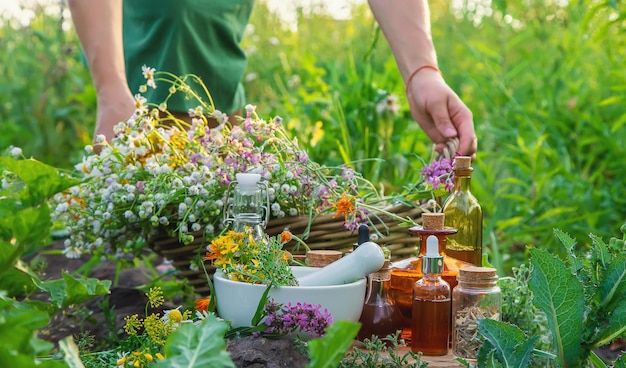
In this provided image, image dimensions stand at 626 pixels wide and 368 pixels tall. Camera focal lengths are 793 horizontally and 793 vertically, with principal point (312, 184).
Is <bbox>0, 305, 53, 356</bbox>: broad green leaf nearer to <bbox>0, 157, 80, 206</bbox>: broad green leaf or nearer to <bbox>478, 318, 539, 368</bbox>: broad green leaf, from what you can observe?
<bbox>0, 157, 80, 206</bbox>: broad green leaf

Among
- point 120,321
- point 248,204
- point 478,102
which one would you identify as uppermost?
point 478,102

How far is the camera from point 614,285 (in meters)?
1.31

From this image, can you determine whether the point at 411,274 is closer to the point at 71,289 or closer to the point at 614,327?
the point at 614,327

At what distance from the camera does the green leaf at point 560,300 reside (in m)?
1.28

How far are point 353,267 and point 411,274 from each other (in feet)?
0.63

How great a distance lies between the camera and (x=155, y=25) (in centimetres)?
243

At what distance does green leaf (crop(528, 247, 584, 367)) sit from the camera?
1.28 meters

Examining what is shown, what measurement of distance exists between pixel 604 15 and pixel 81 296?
2624 mm

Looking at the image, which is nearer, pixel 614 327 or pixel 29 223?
pixel 29 223

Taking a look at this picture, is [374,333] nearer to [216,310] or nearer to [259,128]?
[216,310]

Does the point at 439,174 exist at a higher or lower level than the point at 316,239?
higher

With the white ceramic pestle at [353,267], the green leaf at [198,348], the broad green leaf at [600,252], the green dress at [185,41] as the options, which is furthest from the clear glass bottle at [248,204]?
the green dress at [185,41]

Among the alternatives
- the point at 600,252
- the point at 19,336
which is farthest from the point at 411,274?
the point at 19,336

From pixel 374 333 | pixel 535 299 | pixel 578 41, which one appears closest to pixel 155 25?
pixel 374 333
